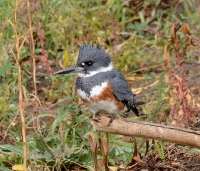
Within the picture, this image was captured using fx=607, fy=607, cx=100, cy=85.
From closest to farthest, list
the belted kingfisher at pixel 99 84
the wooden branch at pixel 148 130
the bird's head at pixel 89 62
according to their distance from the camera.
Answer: the wooden branch at pixel 148 130
the belted kingfisher at pixel 99 84
the bird's head at pixel 89 62

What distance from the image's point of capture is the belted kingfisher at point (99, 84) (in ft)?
12.9

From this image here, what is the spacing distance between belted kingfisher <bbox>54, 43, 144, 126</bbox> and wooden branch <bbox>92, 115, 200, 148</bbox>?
0.19m

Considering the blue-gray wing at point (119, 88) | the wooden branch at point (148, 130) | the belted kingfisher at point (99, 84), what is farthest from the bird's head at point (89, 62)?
the wooden branch at point (148, 130)

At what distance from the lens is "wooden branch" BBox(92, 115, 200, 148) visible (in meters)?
3.57

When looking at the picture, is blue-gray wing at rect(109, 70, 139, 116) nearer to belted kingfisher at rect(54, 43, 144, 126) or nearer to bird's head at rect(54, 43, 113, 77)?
belted kingfisher at rect(54, 43, 144, 126)

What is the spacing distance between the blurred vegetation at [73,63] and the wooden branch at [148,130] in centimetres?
44

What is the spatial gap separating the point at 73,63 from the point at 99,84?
1.83 meters

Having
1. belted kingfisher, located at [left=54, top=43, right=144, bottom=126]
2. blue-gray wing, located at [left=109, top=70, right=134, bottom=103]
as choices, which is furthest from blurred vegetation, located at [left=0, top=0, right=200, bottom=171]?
blue-gray wing, located at [left=109, top=70, right=134, bottom=103]

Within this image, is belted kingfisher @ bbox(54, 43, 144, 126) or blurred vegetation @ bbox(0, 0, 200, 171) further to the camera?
blurred vegetation @ bbox(0, 0, 200, 171)

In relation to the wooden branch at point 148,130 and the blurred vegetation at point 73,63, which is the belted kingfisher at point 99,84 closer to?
the wooden branch at point 148,130

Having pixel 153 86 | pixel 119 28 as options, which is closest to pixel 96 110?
pixel 153 86

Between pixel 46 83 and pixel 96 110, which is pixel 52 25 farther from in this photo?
pixel 96 110

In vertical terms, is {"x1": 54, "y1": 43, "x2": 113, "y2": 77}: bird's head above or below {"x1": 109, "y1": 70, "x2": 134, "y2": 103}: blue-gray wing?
above

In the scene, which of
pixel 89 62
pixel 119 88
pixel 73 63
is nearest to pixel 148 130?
pixel 119 88
